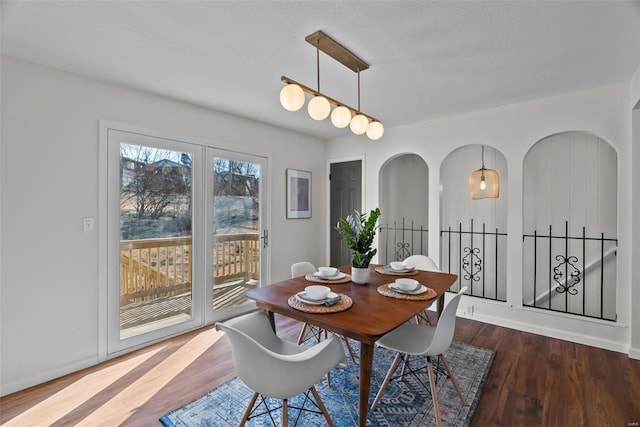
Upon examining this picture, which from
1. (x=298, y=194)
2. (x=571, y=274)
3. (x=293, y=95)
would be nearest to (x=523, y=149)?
(x=571, y=274)

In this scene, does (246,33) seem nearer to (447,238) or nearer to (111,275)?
(111,275)

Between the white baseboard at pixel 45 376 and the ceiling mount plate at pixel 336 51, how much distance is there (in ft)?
10.2

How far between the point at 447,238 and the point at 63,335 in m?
4.53

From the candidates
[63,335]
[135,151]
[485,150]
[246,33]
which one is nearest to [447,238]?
[485,150]

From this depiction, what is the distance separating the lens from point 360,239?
84.7 inches

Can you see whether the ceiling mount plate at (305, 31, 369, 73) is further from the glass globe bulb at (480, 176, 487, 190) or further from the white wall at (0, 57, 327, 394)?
the glass globe bulb at (480, 176, 487, 190)

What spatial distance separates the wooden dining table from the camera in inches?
57.9

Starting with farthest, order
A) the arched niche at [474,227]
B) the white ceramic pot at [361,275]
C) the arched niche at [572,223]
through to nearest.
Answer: the arched niche at [474,227]
the arched niche at [572,223]
the white ceramic pot at [361,275]

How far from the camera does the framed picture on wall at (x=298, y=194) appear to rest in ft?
14.1

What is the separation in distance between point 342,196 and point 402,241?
1.24 meters

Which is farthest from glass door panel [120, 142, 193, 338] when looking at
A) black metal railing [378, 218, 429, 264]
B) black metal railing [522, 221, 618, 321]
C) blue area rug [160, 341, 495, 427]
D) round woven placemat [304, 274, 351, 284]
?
black metal railing [522, 221, 618, 321]

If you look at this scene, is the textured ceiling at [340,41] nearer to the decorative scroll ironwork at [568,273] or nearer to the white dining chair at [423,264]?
the white dining chair at [423,264]

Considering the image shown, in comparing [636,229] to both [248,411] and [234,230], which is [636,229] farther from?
[234,230]

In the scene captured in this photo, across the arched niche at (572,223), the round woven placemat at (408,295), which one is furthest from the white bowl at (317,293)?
the arched niche at (572,223)
